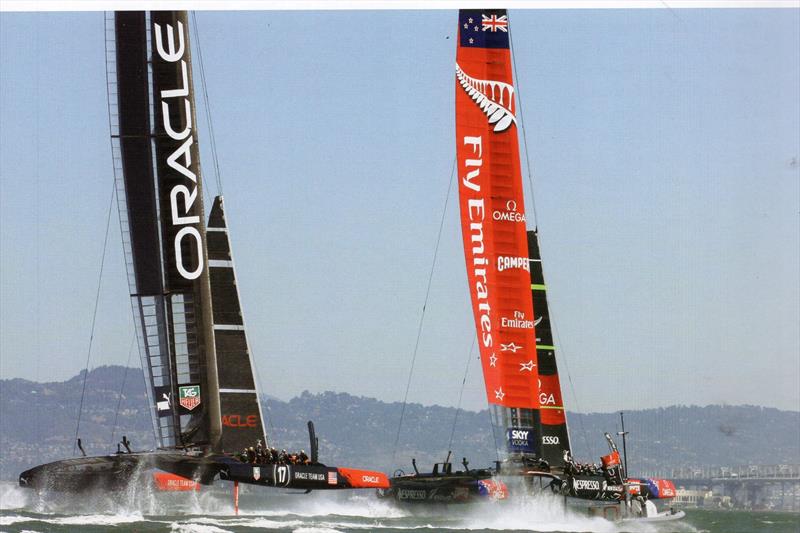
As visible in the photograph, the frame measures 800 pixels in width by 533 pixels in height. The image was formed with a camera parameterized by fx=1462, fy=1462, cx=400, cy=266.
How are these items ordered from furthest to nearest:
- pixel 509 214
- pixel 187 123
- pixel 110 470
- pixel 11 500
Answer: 1. pixel 509 214
2. pixel 11 500
3. pixel 187 123
4. pixel 110 470

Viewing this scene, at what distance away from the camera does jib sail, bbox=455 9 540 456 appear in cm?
3575

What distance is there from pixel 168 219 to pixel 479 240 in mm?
10518

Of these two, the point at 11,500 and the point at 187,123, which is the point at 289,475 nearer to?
the point at 187,123

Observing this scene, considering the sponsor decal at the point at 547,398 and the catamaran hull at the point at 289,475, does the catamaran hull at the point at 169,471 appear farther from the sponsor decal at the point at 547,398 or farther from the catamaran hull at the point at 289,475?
the sponsor decal at the point at 547,398

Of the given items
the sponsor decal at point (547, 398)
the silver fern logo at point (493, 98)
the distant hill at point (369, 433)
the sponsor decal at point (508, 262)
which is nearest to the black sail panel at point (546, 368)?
the sponsor decal at point (547, 398)

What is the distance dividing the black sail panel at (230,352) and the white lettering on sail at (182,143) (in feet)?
14.4

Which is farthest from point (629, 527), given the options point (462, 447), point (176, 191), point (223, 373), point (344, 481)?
point (462, 447)

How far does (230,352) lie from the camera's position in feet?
107

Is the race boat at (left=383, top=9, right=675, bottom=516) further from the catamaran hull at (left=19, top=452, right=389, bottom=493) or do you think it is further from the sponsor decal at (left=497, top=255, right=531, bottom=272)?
the catamaran hull at (left=19, top=452, right=389, bottom=493)

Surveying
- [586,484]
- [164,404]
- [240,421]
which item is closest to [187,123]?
[164,404]

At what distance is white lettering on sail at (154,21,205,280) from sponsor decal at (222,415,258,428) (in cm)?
514

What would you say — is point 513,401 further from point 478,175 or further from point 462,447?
point 462,447

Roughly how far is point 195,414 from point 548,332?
48.3ft

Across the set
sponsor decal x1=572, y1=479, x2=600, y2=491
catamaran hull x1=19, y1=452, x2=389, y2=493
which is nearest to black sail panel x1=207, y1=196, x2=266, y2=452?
catamaran hull x1=19, y1=452, x2=389, y2=493
